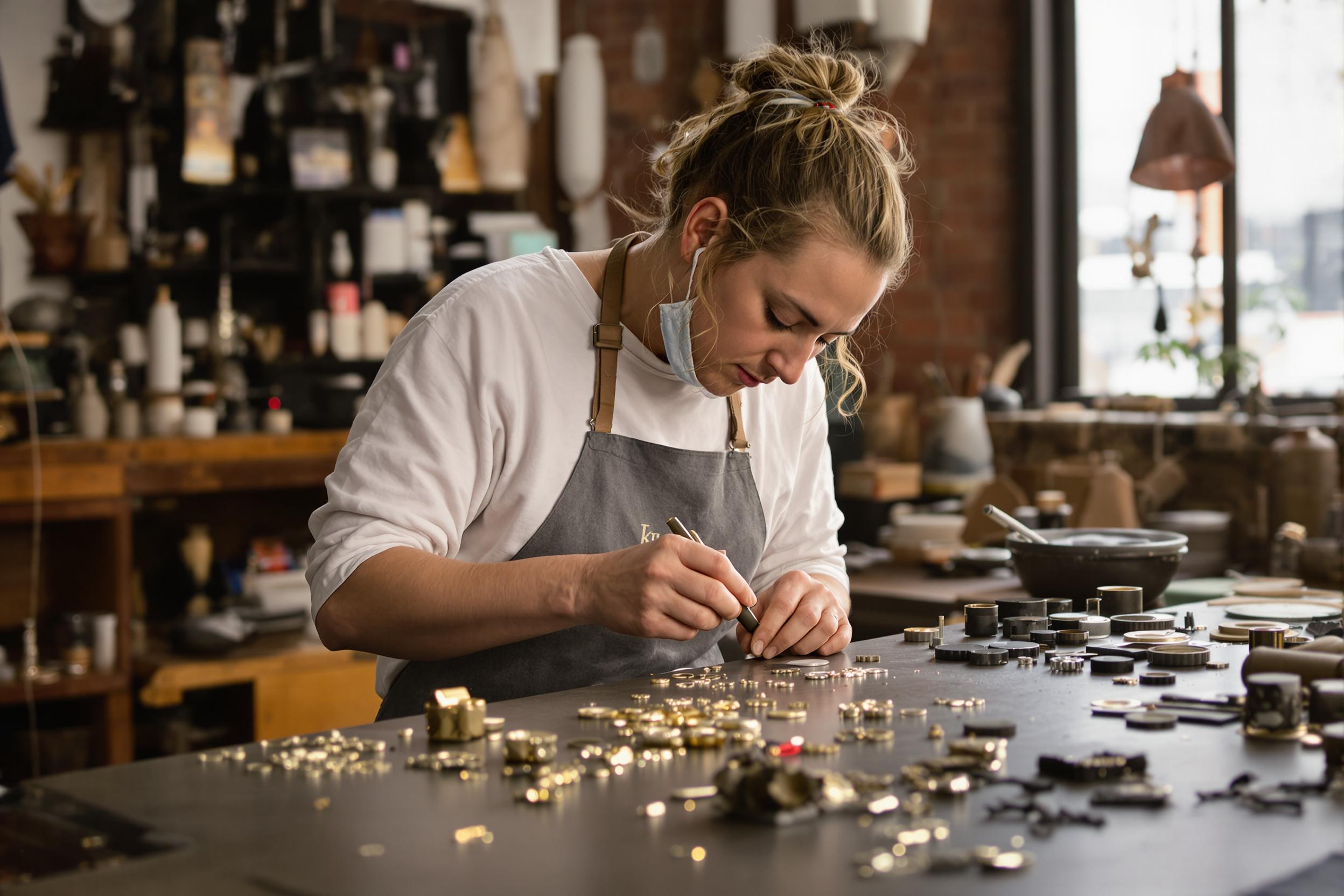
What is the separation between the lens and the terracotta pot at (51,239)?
14.9 ft

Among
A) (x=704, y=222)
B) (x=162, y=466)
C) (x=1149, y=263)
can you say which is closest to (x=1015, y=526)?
(x=704, y=222)

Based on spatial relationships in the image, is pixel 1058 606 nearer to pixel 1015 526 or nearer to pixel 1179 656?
pixel 1015 526

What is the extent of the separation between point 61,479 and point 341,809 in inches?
113

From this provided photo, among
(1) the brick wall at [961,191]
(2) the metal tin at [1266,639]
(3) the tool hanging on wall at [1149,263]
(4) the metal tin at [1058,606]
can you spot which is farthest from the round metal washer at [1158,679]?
(1) the brick wall at [961,191]

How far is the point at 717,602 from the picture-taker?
1502 mm

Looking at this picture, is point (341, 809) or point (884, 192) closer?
point (341, 809)

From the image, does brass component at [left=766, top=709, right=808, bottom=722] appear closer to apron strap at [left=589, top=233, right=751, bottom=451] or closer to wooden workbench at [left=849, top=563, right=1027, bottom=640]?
apron strap at [left=589, top=233, right=751, bottom=451]

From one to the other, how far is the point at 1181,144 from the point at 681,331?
7.63ft

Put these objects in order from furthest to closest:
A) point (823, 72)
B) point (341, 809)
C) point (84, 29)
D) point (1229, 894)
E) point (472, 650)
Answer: point (84, 29) < point (823, 72) < point (472, 650) < point (341, 809) < point (1229, 894)

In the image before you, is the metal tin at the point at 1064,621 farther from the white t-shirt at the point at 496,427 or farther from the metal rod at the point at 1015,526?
the white t-shirt at the point at 496,427

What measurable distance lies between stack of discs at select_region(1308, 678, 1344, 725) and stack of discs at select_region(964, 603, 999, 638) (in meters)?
0.56

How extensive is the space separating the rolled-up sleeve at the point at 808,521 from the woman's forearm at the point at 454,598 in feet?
1.80

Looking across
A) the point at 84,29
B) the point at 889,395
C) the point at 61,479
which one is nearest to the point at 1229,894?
the point at 61,479

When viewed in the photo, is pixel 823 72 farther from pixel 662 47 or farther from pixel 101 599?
pixel 662 47
